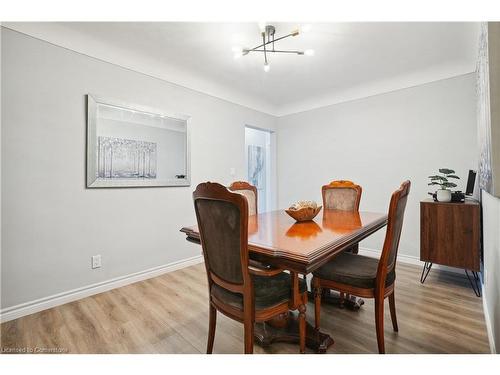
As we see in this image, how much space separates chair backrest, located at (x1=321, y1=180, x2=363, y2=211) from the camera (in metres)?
2.50

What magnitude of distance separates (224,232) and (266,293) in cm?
41

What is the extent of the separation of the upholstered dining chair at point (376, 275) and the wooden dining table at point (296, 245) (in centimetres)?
15

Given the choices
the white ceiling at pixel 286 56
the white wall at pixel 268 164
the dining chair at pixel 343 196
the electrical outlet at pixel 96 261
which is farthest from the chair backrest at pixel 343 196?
the electrical outlet at pixel 96 261

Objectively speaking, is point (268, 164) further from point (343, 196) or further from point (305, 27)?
point (305, 27)

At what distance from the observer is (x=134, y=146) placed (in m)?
2.62

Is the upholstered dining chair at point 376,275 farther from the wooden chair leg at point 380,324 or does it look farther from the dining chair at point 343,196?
the dining chair at point 343,196

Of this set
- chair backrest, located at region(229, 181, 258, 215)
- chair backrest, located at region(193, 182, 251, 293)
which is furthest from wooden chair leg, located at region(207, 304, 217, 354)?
chair backrest, located at region(229, 181, 258, 215)

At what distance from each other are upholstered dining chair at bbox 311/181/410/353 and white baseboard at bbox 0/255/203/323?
1.94 metres

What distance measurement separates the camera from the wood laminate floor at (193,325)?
1.56m

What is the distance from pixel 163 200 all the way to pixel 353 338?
7.45ft

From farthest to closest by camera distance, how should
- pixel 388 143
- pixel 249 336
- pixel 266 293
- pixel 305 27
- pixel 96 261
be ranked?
pixel 388 143 < pixel 96 261 < pixel 305 27 < pixel 266 293 < pixel 249 336

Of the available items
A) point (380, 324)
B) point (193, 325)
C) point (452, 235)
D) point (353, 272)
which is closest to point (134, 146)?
point (193, 325)

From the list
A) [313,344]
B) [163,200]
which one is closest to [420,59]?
[313,344]

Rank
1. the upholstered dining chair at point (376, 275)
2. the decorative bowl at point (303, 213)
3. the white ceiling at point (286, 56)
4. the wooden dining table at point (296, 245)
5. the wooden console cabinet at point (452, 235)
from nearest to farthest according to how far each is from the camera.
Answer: the wooden dining table at point (296, 245) < the upholstered dining chair at point (376, 275) < the decorative bowl at point (303, 213) < the white ceiling at point (286, 56) < the wooden console cabinet at point (452, 235)
